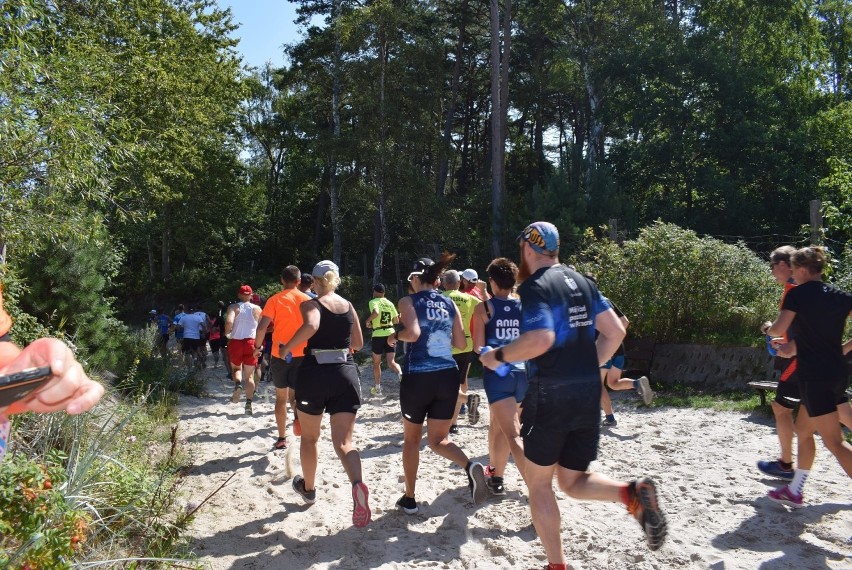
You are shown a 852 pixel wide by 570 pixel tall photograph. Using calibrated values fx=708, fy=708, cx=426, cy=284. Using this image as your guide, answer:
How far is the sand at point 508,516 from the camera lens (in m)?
4.57

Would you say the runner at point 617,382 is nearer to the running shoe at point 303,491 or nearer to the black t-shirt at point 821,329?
the black t-shirt at point 821,329

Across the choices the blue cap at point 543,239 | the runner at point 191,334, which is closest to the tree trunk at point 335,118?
the runner at point 191,334

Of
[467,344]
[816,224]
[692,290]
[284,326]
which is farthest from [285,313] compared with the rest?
[816,224]

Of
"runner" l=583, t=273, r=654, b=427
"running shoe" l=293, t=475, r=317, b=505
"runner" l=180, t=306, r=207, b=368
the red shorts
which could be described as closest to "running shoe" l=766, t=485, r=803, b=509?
"runner" l=583, t=273, r=654, b=427

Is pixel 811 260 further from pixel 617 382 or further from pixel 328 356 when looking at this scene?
pixel 328 356

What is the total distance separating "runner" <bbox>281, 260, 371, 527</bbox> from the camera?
17.3 feet

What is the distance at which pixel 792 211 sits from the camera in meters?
25.3

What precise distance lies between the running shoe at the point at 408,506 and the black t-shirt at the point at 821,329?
9.80ft

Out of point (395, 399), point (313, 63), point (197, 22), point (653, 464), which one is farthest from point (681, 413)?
point (313, 63)

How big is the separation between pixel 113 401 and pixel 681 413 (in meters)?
6.95

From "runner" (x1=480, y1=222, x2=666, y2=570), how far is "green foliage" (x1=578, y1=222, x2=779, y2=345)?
304 inches

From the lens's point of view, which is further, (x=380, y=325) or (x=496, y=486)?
(x=380, y=325)

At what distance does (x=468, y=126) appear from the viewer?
4006 centimetres

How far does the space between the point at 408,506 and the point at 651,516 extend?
7.29ft
